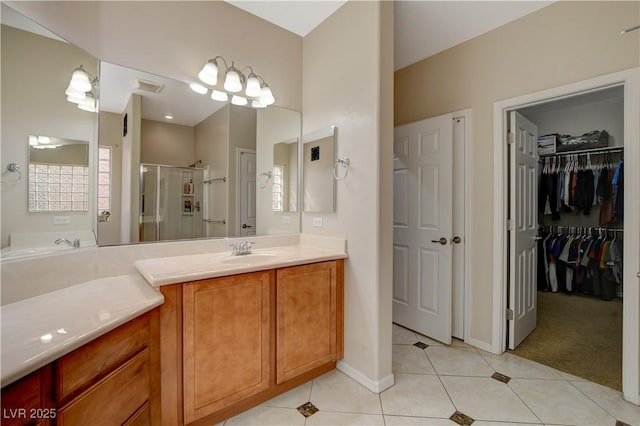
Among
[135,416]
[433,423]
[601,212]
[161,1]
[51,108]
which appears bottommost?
[433,423]

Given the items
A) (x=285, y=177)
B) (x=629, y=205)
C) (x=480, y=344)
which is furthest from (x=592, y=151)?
(x=285, y=177)

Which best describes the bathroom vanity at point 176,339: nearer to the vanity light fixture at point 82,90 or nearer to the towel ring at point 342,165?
the towel ring at point 342,165

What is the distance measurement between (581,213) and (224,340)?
4.97 metres

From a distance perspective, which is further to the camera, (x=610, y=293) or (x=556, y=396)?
(x=610, y=293)

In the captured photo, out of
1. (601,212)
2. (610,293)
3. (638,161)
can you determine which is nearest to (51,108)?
(638,161)

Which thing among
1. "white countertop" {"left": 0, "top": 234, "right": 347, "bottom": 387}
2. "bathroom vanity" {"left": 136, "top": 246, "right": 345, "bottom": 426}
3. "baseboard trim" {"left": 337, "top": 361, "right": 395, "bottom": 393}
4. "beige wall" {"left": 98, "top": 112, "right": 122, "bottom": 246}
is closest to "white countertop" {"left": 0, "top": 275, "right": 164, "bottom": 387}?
"white countertop" {"left": 0, "top": 234, "right": 347, "bottom": 387}

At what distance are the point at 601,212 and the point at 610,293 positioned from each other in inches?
41.9

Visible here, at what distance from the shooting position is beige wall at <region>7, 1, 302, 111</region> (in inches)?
59.9

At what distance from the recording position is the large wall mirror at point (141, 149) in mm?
1234

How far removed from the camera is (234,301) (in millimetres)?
1555

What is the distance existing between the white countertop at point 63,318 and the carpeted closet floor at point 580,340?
2841 millimetres

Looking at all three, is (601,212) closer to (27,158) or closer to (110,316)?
(110,316)

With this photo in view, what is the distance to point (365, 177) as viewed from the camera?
1.95 m

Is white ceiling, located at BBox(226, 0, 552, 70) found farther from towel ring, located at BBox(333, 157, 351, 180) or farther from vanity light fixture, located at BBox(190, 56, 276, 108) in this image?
towel ring, located at BBox(333, 157, 351, 180)
